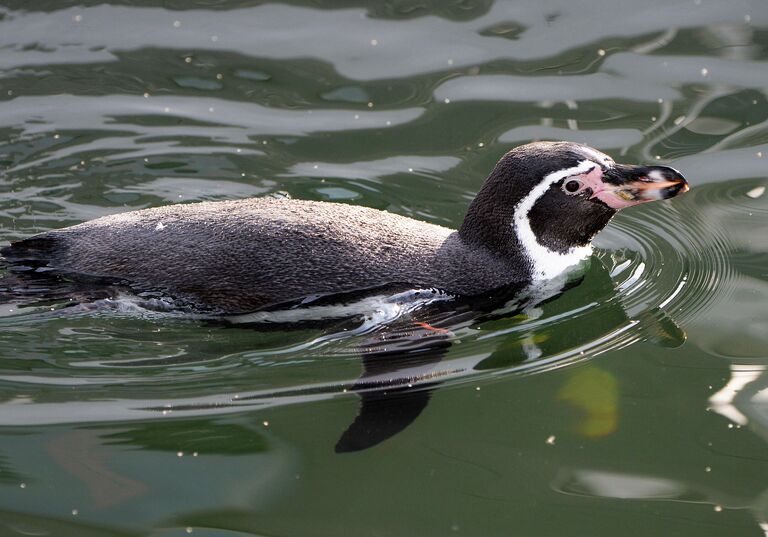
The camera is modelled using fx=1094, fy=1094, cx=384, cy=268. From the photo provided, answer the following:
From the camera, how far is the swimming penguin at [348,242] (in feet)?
16.5

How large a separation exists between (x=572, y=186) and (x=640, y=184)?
0.33 m

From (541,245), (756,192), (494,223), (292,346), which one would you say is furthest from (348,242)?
(756,192)

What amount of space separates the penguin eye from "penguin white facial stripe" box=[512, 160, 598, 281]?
0.14ft

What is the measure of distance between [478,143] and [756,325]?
2.49 m

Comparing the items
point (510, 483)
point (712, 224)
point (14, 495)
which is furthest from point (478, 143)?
point (14, 495)

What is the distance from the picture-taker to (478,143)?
7.12 m

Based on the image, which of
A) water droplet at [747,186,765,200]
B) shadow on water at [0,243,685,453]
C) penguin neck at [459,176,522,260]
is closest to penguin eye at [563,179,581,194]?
penguin neck at [459,176,522,260]

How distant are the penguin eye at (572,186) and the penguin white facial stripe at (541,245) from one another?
4 centimetres

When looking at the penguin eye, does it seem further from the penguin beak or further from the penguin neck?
the penguin neck

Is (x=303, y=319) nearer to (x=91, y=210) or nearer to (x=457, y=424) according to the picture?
(x=457, y=424)

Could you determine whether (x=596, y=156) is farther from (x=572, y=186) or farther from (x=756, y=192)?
(x=756, y=192)

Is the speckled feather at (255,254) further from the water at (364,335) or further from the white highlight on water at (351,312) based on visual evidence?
the water at (364,335)

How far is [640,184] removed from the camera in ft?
17.4

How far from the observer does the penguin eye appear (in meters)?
5.29
